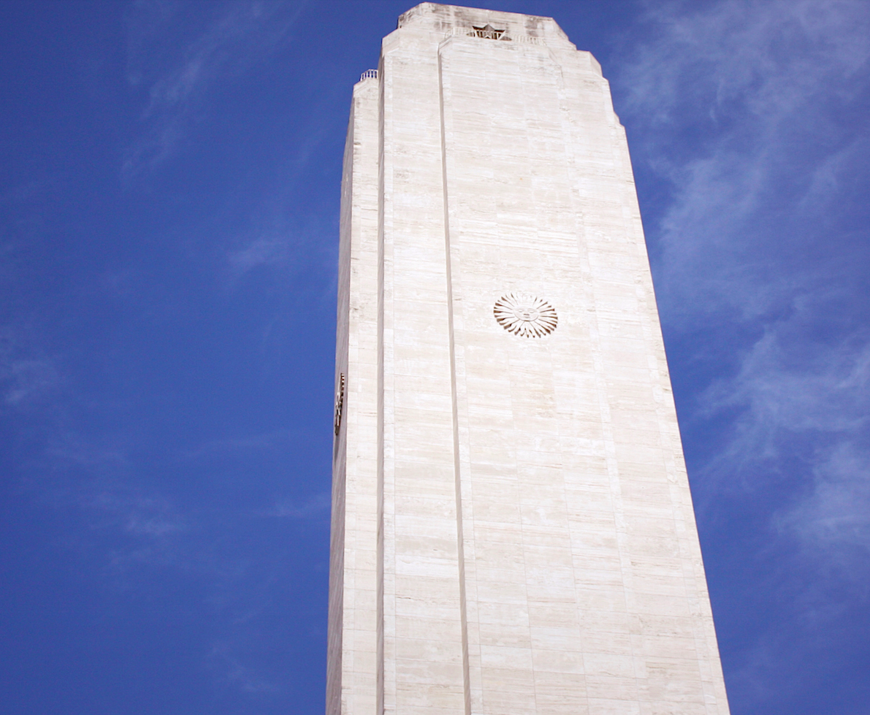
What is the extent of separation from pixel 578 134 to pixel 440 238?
6.77 metres

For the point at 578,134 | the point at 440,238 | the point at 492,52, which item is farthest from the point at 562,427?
the point at 492,52

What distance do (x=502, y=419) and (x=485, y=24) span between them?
16810 mm

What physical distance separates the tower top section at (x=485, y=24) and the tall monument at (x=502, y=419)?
88 centimetres

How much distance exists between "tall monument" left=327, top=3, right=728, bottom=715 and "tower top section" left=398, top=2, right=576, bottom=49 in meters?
0.88

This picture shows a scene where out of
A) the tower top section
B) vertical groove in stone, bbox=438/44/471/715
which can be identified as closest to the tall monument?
vertical groove in stone, bbox=438/44/471/715

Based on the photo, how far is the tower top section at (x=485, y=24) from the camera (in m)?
40.7

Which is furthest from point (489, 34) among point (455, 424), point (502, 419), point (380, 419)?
point (455, 424)

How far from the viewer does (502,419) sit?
3077 centimetres

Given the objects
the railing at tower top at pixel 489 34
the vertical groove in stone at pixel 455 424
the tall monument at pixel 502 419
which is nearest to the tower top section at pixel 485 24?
the railing at tower top at pixel 489 34

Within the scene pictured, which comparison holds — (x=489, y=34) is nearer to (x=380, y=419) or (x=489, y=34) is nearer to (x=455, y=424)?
(x=380, y=419)

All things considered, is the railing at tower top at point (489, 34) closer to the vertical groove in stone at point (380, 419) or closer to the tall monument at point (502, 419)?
the tall monument at point (502, 419)

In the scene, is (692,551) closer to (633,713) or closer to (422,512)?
(633,713)

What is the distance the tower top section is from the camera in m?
40.7

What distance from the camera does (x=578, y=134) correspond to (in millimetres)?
38062
